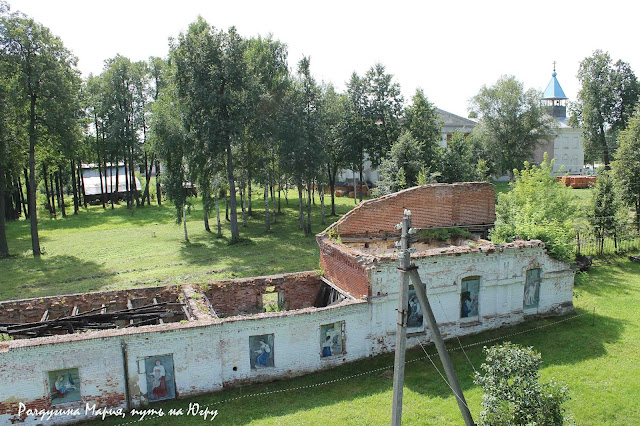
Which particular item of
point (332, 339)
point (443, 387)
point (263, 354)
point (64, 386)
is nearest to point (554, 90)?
point (443, 387)

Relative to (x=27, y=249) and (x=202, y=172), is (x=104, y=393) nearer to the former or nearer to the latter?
(x=202, y=172)

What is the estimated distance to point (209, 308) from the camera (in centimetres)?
1544

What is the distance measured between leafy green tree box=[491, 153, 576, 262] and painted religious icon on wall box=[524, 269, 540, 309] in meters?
1.05

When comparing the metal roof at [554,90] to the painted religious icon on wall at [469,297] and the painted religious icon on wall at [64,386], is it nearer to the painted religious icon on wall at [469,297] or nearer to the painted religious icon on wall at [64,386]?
the painted religious icon on wall at [469,297]

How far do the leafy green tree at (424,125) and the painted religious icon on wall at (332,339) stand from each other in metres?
21.6

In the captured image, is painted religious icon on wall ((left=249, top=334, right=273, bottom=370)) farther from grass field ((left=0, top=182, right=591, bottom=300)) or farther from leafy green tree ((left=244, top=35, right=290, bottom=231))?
leafy green tree ((left=244, top=35, right=290, bottom=231))

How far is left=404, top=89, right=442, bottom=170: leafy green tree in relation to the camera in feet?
113

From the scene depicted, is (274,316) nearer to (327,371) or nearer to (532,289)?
(327,371)

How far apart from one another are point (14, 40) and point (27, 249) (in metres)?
14.2

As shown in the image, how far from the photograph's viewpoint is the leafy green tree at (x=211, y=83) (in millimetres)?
29734

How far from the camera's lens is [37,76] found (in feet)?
94.2

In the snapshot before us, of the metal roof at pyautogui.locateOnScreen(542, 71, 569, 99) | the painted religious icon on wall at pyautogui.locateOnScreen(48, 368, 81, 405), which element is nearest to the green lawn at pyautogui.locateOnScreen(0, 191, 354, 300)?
the painted religious icon on wall at pyautogui.locateOnScreen(48, 368, 81, 405)

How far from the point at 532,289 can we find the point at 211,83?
2204cm

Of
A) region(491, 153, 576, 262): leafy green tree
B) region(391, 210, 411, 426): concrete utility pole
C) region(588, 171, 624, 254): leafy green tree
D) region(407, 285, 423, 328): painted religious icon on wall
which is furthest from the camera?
region(588, 171, 624, 254): leafy green tree
